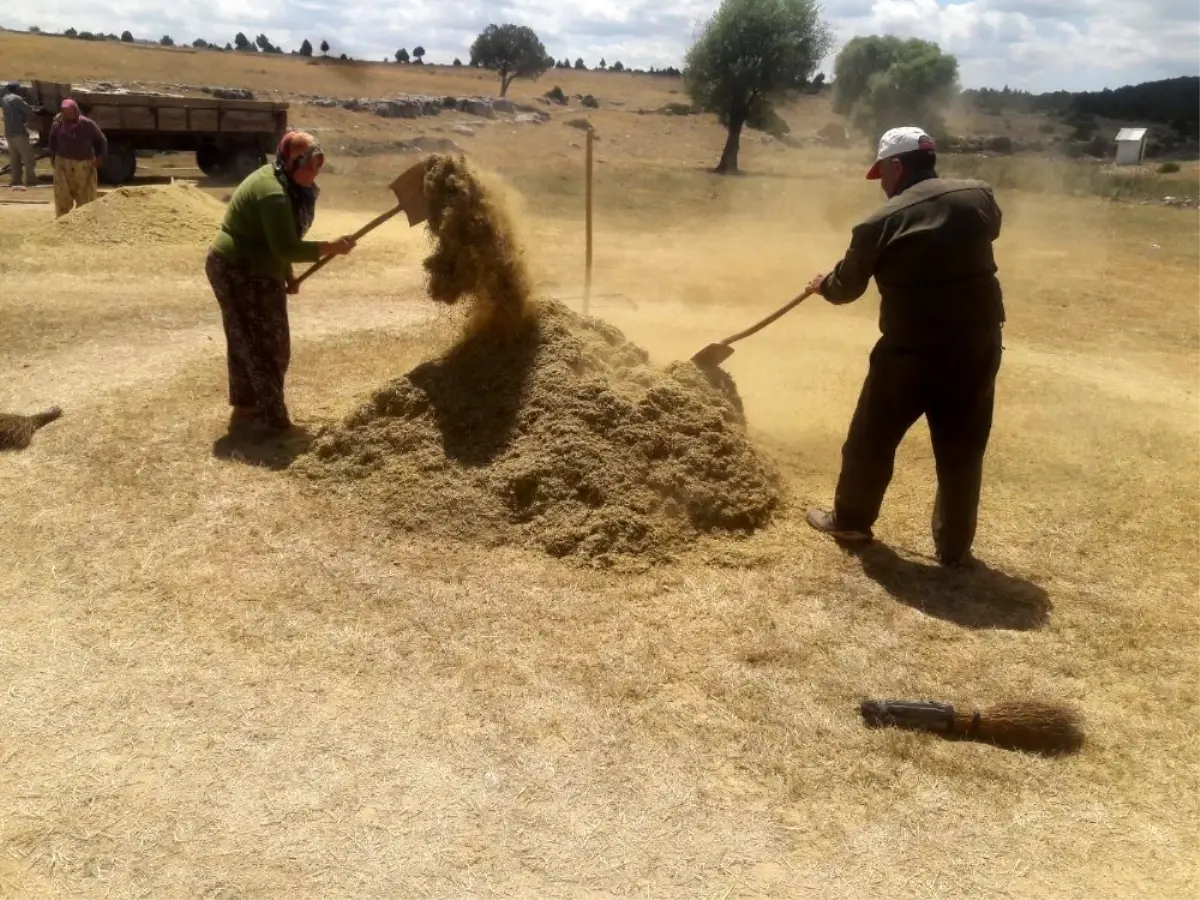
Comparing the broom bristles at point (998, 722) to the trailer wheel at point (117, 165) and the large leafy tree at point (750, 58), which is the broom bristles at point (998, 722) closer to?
the trailer wheel at point (117, 165)

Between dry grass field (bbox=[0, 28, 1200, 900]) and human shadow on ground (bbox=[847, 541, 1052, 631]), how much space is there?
0.02 meters

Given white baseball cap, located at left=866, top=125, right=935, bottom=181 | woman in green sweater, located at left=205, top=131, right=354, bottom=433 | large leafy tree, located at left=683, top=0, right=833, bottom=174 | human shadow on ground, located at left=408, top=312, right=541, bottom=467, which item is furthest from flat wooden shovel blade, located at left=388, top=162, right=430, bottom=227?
large leafy tree, located at left=683, top=0, right=833, bottom=174

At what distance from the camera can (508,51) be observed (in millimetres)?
48844

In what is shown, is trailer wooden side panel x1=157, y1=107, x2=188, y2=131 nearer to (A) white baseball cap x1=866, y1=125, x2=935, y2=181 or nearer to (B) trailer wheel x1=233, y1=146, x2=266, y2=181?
(B) trailer wheel x1=233, y1=146, x2=266, y2=181

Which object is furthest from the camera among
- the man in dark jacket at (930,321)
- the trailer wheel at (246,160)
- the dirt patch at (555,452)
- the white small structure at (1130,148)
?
the white small structure at (1130,148)

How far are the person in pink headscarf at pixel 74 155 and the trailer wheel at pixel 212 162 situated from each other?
6.72m

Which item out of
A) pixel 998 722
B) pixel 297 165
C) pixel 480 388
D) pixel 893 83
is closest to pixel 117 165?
pixel 297 165

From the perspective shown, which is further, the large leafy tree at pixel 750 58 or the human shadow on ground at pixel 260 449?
the large leafy tree at pixel 750 58

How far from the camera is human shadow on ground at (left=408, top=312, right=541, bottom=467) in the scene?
4.77 m

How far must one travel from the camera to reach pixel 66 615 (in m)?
3.77

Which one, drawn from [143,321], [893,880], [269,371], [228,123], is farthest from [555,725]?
[228,123]

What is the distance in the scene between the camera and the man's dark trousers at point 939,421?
4098 millimetres

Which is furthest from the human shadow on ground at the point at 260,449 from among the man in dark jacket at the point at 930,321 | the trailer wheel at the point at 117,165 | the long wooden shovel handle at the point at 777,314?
the trailer wheel at the point at 117,165

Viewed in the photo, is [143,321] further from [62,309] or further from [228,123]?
[228,123]
